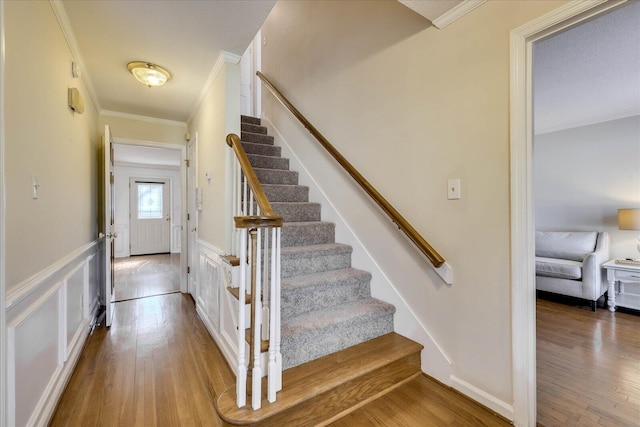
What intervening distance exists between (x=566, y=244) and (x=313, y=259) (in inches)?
144

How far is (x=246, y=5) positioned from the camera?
5.49ft

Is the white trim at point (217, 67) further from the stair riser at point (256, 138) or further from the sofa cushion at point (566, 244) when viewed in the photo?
the sofa cushion at point (566, 244)

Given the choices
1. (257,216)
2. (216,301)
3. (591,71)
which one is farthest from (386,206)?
(591,71)

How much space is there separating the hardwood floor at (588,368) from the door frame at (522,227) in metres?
0.26

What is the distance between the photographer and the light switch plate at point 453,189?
1.71 meters

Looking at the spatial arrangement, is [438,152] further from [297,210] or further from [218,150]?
[218,150]

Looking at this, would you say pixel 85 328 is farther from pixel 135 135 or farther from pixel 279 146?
pixel 279 146

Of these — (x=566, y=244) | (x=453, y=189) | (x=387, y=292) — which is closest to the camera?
(x=453, y=189)

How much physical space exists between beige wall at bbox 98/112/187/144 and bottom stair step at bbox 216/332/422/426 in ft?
11.1

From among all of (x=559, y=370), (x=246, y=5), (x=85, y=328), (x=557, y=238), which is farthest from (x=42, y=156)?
(x=557, y=238)

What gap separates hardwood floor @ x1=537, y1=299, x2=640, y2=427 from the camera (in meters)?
1.56

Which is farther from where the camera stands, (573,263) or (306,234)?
(573,263)

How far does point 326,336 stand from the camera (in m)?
1.80

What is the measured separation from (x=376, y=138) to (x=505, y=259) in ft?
4.24
